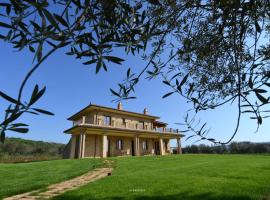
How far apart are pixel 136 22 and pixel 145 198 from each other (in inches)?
212

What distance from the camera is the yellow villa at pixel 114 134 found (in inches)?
1067

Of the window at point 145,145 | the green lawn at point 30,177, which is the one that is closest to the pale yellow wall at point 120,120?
the window at point 145,145

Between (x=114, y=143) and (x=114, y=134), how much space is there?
1550mm

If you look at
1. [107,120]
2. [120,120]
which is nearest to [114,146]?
[107,120]

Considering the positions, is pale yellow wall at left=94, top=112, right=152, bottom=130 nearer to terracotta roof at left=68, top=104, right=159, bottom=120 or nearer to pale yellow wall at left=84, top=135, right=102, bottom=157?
terracotta roof at left=68, top=104, right=159, bottom=120

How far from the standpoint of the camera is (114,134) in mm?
29609

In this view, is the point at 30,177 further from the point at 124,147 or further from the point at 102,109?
the point at 124,147

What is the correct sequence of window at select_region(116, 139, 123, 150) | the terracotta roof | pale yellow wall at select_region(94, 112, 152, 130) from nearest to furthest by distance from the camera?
the terracotta roof < pale yellow wall at select_region(94, 112, 152, 130) < window at select_region(116, 139, 123, 150)

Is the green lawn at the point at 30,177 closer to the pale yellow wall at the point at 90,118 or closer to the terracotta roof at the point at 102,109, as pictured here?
the terracotta roof at the point at 102,109

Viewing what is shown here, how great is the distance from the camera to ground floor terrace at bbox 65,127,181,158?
27009 mm

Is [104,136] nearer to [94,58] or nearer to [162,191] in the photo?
[162,191]

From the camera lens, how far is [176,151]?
40.0 meters

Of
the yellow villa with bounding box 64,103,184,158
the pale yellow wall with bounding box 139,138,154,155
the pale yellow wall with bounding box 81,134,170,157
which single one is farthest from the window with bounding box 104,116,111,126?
the pale yellow wall with bounding box 139,138,154,155

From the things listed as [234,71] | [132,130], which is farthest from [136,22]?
[132,130]
